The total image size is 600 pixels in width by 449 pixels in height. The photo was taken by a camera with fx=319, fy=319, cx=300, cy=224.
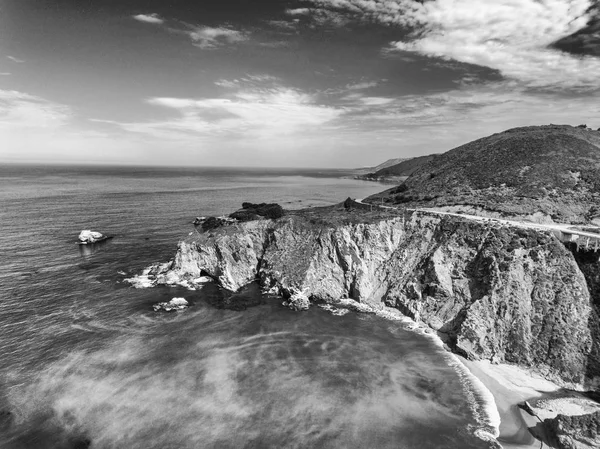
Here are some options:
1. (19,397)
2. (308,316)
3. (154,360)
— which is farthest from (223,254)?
(19,397)

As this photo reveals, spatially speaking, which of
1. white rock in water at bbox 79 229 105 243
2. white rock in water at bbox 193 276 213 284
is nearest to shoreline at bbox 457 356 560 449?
white rock in water at bbox 193 276 213 284

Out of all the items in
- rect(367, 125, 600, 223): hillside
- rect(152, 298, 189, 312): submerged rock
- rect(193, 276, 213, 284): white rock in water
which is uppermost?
rect(367, 125, 600, 223): hillside

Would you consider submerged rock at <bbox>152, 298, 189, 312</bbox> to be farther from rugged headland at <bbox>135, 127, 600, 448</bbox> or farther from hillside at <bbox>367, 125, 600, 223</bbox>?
hillside at <bbox>367, 125, 600, 223</bbox>

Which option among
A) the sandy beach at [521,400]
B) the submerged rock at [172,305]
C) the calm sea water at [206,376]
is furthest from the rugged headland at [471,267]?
the submerged rock at [172,305]

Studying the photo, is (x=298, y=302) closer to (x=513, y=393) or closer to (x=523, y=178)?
(x=513, y=393)

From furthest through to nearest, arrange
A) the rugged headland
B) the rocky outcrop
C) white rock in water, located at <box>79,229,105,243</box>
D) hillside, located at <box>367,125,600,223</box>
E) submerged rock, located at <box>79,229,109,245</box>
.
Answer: white rock in water, located at <box>79,229,105,243</box> → submerged rock, located at <box>79,229,109,245</box> → hillside, located at <box>367,125,600,223</box> → the rugged headland → the rocky outcrop

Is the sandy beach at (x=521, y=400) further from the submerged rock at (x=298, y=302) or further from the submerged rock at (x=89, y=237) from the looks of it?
the submerged rock at (x=89, y=237)
